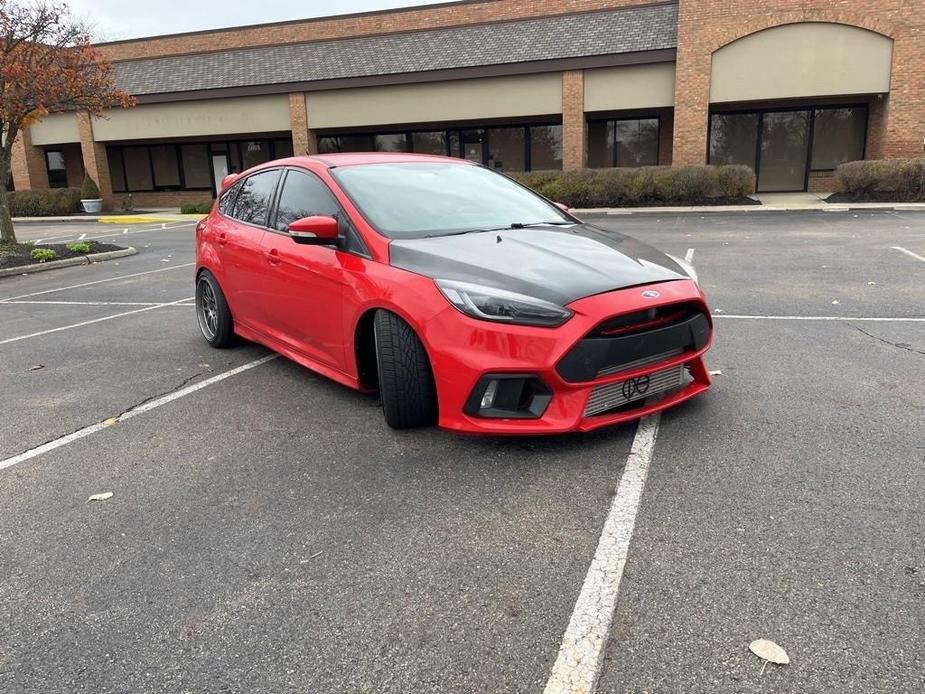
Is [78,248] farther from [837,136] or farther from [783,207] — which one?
[837,136]

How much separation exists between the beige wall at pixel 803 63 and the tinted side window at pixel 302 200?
64.6 feet

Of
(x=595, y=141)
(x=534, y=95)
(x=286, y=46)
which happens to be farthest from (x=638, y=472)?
(x=286, y=46)

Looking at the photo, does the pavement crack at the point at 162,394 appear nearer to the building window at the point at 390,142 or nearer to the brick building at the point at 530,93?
the brick building at the point at 530,93

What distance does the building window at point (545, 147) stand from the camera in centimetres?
2522

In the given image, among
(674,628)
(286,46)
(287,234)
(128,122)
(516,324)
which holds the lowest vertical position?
(674,628)

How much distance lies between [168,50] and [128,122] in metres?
6.60

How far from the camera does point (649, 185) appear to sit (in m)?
20.4

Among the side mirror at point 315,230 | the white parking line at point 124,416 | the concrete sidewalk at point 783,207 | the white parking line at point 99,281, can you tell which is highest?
the side mirror at point 315,230

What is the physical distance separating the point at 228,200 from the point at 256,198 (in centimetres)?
68

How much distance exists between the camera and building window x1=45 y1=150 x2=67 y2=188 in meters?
31.6

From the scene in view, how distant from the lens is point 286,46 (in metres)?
27.9

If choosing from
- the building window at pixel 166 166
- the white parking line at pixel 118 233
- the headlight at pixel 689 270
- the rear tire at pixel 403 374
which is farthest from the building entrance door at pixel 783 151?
the building window at pixel 166 166

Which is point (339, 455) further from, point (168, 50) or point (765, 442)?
point (168, 50)

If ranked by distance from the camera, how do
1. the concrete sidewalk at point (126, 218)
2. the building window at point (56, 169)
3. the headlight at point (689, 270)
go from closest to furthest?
the headlight at point (689, 270)
the concrete sidewalk at point (126, 218)
the building window at point (56, 169)
